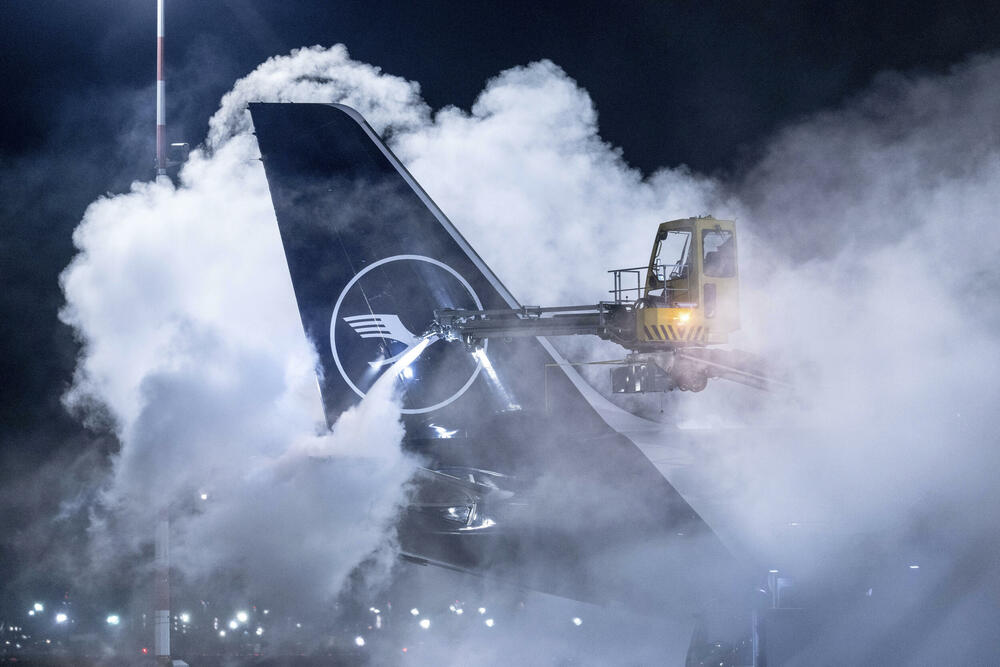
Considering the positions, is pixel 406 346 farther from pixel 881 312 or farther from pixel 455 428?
pixel 881 312

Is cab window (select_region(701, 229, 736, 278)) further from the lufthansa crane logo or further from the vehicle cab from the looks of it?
the lufthansa crane logo

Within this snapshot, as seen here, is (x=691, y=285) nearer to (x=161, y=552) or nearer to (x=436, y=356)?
(x=436, y=356)

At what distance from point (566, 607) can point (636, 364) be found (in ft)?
38.3

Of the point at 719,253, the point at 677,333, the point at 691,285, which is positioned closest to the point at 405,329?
the point at 677,333

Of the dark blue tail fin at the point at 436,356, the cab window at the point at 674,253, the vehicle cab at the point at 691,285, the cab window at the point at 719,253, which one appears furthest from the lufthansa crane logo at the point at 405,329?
the cab window at the point at 719,253

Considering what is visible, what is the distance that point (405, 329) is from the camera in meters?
11.9

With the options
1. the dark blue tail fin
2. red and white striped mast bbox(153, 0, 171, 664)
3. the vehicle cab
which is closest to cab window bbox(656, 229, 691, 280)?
the vehicle cab

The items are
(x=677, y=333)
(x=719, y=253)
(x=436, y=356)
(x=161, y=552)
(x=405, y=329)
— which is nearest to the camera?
(x=719, y=253)

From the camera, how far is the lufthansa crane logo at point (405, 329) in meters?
11.6

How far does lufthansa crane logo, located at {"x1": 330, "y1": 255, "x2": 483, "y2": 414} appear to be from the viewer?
1162 cm

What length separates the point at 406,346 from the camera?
11898 millimetres

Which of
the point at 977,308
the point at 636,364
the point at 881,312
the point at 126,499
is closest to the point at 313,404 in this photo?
the point at 126,499

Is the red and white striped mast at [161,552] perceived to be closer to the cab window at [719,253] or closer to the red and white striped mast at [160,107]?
the red and white striped mast at [160,107]

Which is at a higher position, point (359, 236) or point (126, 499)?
point (359, 236)
